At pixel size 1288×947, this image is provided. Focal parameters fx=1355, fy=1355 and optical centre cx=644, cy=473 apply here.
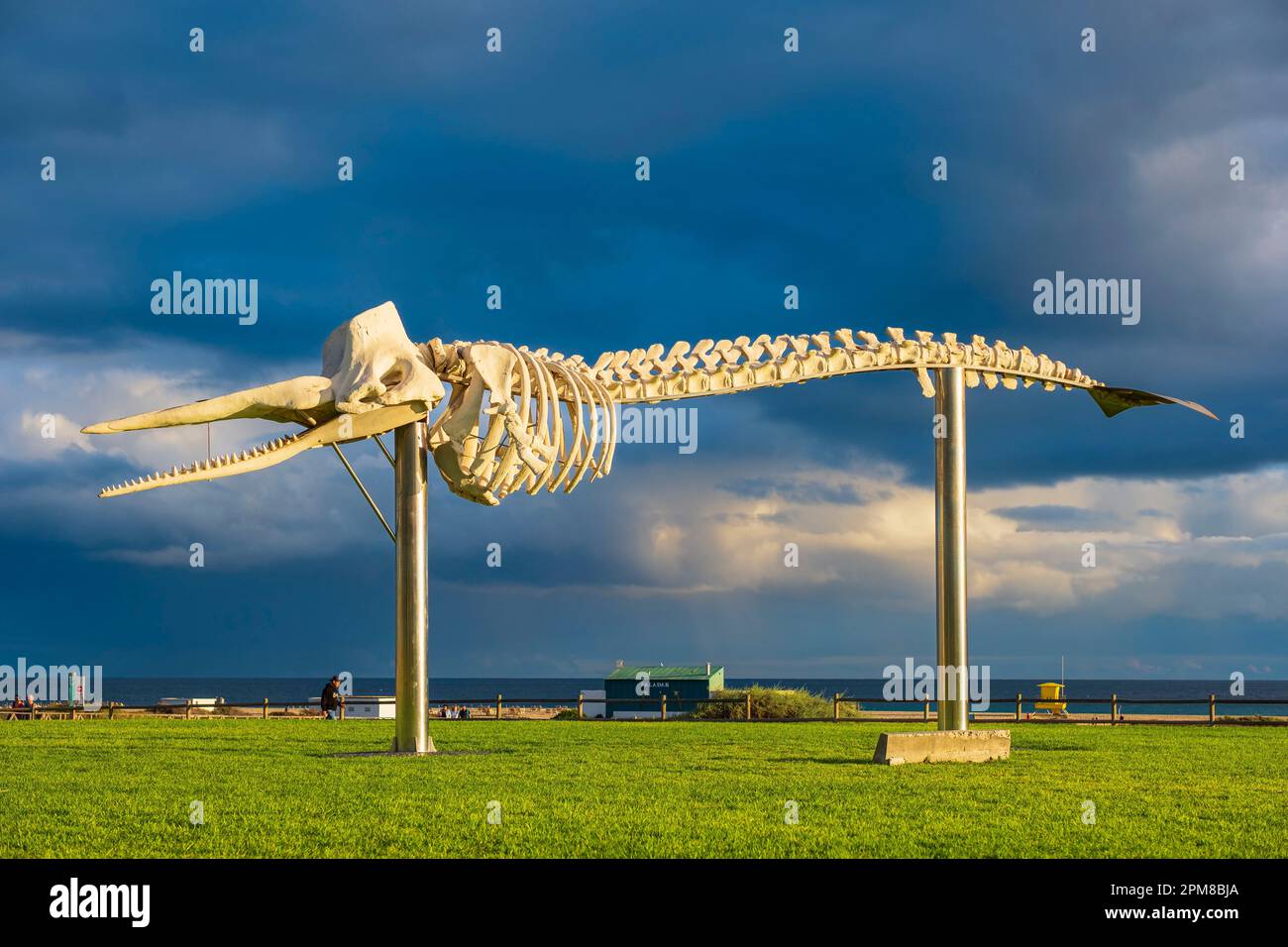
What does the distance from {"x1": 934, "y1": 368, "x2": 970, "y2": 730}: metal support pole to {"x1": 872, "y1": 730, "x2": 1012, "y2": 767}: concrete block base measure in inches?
22.0

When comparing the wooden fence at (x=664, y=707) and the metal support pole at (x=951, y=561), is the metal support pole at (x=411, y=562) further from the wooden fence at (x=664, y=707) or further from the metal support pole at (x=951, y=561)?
the wooden fence at (x=664, y=707)

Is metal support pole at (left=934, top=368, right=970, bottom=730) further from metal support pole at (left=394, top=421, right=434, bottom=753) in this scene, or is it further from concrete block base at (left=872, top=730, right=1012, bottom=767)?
metal support pole at (left=394, top=421, right=434, bottom=753)

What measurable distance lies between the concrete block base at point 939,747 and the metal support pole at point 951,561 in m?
0.56

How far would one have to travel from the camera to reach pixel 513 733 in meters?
24.3

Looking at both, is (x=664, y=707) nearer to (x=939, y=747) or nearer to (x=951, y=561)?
(x=951, y=561)

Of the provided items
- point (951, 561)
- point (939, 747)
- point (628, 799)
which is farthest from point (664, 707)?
point (628, 799)

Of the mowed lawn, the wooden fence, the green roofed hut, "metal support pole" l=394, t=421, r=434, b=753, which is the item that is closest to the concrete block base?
the mowed lawn

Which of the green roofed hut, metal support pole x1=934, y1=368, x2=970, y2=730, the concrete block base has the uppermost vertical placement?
metal support pole x1=934, y1=368, x2=970, y2=730

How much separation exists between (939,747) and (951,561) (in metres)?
2.68

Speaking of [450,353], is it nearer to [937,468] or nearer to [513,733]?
[937,468]

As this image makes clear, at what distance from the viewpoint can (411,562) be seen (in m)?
17.4

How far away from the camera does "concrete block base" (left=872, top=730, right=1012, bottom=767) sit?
671 inches

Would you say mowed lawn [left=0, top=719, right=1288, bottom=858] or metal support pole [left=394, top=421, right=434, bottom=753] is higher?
metal support pole [left=394, top=421, right=434, bottom=753]
